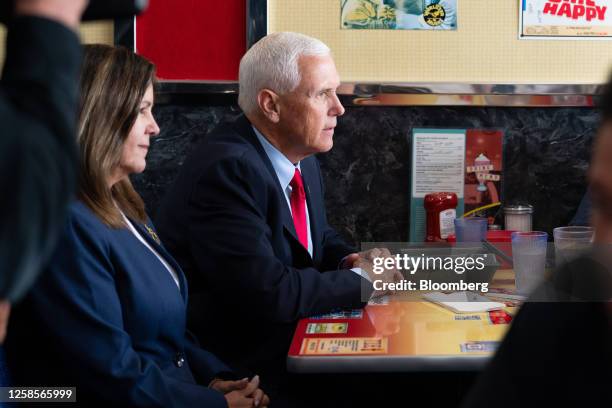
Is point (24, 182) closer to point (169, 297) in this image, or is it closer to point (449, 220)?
point (169, 297)

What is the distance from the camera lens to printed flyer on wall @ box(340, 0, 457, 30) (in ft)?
9.45

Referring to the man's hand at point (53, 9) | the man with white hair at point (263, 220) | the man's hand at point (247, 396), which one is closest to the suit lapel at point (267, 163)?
the man with white hair at point (263, 220)

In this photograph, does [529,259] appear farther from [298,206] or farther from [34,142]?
[34,142]

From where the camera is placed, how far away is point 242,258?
2.04m

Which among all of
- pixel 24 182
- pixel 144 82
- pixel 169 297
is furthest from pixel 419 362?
pixel 24 182

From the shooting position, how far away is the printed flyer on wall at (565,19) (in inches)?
115

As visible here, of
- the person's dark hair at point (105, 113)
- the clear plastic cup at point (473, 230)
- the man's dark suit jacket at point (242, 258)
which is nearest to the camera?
the person's dark hair at point (105, 113)

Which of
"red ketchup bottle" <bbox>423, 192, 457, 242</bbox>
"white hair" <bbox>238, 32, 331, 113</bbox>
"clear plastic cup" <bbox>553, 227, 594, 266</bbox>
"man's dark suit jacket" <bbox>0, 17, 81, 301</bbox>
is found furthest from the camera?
"red ketchup bottle" <bbox>423, 192, 457, 242</bbox>

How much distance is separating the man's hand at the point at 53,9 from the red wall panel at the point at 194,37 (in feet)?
6.93

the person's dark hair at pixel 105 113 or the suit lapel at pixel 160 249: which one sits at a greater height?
the person's dark hair at pixel 105 113

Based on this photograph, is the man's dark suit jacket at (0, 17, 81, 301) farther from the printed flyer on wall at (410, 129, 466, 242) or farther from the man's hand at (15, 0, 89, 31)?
the printed flyer on wall at (410, 129, 466, 242)

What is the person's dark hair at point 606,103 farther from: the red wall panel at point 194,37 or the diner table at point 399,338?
the red wall panel at point 194,37

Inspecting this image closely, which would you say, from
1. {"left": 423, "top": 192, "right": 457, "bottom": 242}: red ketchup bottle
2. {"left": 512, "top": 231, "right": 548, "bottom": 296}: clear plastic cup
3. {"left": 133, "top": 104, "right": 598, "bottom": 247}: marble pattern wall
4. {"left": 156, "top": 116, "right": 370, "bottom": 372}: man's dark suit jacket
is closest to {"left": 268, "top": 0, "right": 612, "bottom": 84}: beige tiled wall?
{"left": 133, "top": 104, "right": 598, "bottom": 247}: marble pattern wall

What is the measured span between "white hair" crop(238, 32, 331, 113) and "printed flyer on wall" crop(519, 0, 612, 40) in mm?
929
